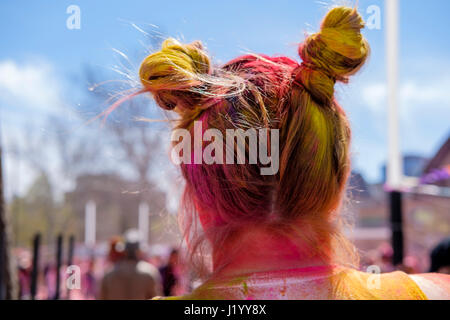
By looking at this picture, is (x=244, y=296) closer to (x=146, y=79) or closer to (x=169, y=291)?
(x=146, y=79)

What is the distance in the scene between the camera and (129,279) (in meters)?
3.90

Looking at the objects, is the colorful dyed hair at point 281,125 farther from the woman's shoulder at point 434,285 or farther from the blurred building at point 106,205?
the blurred building at point 106,205

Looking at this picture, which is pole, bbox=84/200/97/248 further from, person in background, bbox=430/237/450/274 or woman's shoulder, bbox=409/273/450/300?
woman's shoulder, bbox=409/273/450/300

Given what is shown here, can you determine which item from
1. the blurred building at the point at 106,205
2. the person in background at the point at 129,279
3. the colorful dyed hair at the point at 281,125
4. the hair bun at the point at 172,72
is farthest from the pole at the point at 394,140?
the blurred building at the point at 106,205

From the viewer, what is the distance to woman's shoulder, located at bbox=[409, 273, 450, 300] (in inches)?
31.3

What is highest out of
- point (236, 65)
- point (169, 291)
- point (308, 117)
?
point (236, 65)

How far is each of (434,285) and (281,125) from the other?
0.42 m

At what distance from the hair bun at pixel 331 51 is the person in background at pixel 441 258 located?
2257mm

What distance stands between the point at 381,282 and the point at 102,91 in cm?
79

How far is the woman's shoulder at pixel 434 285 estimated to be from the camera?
2.61ft

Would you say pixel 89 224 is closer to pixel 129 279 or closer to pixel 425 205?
pixel 425 205

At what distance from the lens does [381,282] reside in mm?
827

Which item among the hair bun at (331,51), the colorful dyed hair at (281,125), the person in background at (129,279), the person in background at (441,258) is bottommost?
the person in background at (129,279)
